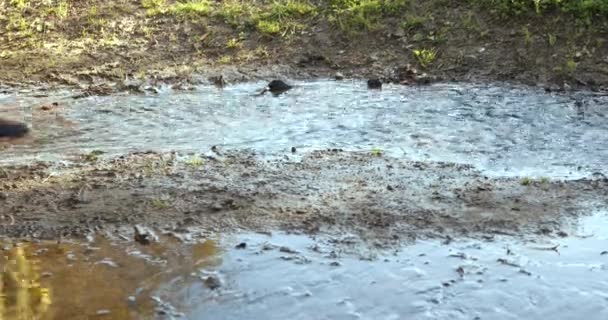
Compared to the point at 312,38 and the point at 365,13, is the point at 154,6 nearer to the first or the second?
the point at 312,38

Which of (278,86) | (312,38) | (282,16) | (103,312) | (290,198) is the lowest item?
(103,312)

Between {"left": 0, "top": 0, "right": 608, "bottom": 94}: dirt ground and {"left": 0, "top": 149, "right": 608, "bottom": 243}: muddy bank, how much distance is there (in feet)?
9.11

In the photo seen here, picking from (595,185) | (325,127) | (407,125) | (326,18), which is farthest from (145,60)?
(595,185)

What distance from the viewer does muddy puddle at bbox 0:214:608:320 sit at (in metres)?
4.42

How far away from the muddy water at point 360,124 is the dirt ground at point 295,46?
464 millimetres

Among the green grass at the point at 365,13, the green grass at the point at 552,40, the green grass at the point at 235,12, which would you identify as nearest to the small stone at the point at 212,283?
the green grass at the point at 552,40

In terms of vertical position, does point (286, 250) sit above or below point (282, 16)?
below

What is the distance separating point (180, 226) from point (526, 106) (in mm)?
4101

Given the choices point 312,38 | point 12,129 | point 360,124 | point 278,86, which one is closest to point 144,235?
point 360,124

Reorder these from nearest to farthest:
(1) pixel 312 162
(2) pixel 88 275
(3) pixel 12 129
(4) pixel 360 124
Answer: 1. (2) pixel 88 275
2. (1) pixel 312 162
3. (4) pixel 360 124
4. (3) pixel 12 129

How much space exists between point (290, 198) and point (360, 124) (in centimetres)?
198

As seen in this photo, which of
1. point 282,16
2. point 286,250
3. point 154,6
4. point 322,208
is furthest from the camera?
point 154,6

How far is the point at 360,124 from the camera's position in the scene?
25.3 ft

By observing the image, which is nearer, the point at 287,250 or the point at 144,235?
the point at 287,250
